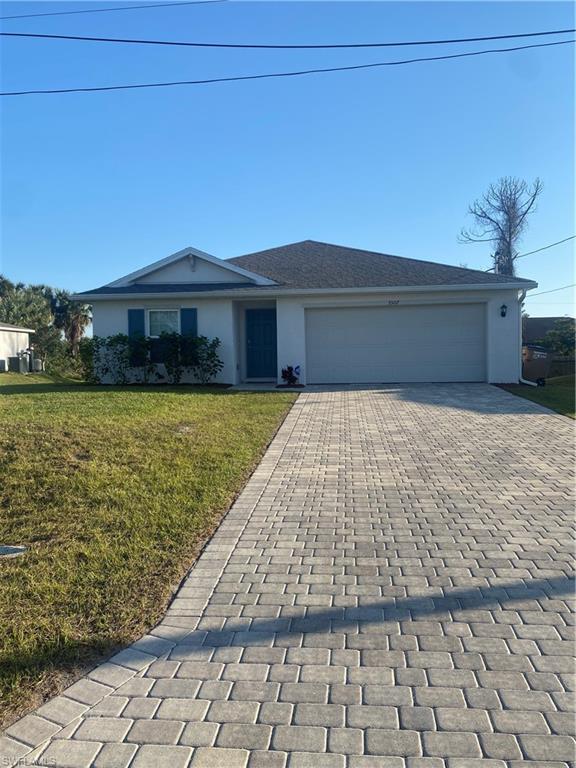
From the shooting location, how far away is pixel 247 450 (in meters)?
7.54

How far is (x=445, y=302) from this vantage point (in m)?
15.8

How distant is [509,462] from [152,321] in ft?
39.7

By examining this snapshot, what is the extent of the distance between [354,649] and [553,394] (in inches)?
485

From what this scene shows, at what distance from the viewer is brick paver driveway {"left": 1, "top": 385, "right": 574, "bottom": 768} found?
7.47 feet

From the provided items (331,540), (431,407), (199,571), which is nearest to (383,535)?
(331,540)

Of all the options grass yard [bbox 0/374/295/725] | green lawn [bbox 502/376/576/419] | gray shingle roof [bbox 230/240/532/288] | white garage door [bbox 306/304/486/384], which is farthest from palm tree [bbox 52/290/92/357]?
green lawn [bbox 502/376/576/419]

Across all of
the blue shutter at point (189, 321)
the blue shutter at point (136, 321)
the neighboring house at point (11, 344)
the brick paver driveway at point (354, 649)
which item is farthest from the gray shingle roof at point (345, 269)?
the neighboring house at point (11, 344)

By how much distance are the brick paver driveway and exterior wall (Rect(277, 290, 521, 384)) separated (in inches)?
412

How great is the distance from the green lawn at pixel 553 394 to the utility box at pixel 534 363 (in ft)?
1.85

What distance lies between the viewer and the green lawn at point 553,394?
11.3 meters

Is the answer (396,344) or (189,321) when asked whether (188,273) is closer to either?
(189,321)

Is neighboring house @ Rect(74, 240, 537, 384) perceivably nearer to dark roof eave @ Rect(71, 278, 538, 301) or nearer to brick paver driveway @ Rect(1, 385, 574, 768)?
dark roof eave @ Rect(71, 278, 538, 301)

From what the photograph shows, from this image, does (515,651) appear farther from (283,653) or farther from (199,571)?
(199,571)

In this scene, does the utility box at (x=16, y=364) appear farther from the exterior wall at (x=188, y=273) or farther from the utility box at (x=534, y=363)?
the utility box at (x=534, y=363)
